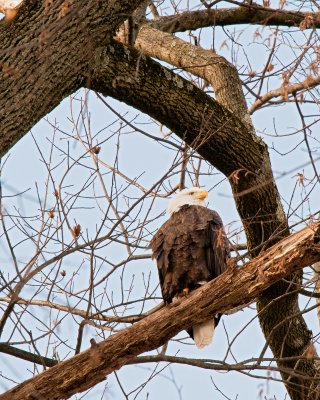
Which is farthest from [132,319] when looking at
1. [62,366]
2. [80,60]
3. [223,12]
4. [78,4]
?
[223,12]

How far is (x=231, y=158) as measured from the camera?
4.58m

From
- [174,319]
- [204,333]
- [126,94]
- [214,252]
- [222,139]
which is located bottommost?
[174,319]

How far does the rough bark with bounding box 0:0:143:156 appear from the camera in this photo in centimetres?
292

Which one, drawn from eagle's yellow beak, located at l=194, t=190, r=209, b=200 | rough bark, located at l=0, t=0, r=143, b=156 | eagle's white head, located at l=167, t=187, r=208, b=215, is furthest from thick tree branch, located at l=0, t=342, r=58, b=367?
eagle's yellow beak, located at l=194, t=190, r=209, b=200

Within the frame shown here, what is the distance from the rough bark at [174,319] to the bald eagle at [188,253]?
45.6 inches

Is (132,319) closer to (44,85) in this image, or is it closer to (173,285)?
(173,285)

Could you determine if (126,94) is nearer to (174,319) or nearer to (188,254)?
(188,254)

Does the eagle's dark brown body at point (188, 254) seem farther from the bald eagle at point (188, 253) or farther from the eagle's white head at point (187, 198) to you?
the eagle's white head at point (187, 198)

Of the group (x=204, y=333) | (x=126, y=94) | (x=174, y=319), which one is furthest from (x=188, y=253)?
(x=174, y=319)

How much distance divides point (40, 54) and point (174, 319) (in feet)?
4.32

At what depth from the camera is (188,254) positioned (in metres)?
4.78

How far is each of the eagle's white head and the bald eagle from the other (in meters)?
0.21

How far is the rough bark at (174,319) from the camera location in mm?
3254

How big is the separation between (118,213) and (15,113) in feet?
4.44
